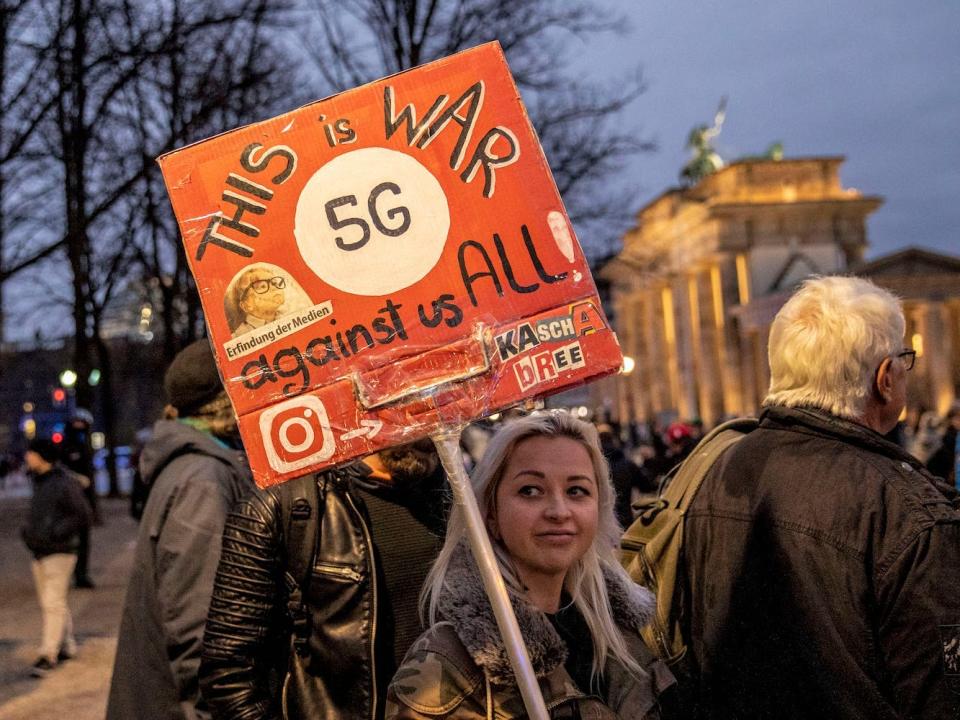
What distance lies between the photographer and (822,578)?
3.10m

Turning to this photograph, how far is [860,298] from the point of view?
3307mm

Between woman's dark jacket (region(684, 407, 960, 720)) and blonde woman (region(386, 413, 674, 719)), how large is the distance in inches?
19.0

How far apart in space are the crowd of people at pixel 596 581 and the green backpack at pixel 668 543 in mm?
38

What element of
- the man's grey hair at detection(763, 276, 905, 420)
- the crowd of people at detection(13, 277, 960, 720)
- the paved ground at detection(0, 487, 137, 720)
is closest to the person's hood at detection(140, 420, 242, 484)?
the crowd of people at detection(13, 277, 960, 720)

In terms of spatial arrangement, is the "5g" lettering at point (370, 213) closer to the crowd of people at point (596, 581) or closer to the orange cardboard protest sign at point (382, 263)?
the orange cardboard protest sign at point (382, 263)

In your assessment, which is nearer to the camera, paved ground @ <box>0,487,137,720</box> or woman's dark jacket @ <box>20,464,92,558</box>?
paved ground @ <box>0,487,137,720</box>

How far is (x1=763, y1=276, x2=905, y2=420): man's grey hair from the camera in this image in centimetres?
325

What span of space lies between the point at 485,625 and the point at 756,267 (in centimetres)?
7143

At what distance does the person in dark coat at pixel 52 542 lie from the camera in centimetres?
1022

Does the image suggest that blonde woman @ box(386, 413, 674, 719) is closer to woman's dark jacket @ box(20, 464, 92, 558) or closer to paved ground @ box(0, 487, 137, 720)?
paved ground @ box(0, 487, 137, 720)

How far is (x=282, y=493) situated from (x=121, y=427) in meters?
90.4

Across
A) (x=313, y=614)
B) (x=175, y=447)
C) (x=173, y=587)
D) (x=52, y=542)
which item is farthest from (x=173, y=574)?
(x=52, y=542)

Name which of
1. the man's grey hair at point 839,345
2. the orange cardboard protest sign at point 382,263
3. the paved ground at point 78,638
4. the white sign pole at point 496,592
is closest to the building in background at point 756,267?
the paved ground at point 78,638

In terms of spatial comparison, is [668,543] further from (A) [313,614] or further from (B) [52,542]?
(B) [52,542]
